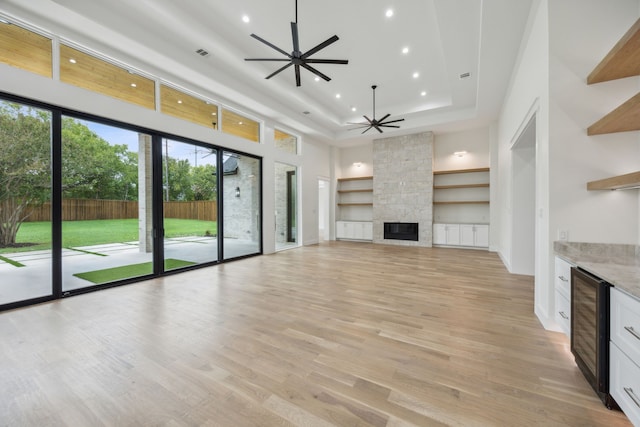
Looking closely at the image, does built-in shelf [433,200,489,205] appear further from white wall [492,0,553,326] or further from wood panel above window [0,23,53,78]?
wood panel above window [0,23,53,78]

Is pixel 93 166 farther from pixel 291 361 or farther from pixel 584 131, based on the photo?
pixel 584 131

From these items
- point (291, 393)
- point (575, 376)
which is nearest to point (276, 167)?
point (291, 393)

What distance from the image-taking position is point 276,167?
793 centimetres

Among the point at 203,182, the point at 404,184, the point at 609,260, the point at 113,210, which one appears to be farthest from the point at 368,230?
the point at 609,260

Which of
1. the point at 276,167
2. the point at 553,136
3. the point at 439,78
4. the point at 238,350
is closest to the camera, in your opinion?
the point at 238,350

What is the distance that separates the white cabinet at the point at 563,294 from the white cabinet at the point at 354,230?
708 cm

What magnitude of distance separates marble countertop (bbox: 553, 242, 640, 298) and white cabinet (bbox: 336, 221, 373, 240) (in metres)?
7.11

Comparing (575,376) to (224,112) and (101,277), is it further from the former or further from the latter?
(224,112)

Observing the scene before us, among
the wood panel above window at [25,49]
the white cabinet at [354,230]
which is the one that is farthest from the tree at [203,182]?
the white cabinet at [354,230]

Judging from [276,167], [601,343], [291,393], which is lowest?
[291,393]

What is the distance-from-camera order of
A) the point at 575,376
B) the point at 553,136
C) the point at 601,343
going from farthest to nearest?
the point at 553,136 → the point at 575,376 → the point at 601,343

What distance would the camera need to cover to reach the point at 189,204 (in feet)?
17.5

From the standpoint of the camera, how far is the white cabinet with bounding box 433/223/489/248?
7.65 metres

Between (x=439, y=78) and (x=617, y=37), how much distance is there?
12.3ft
